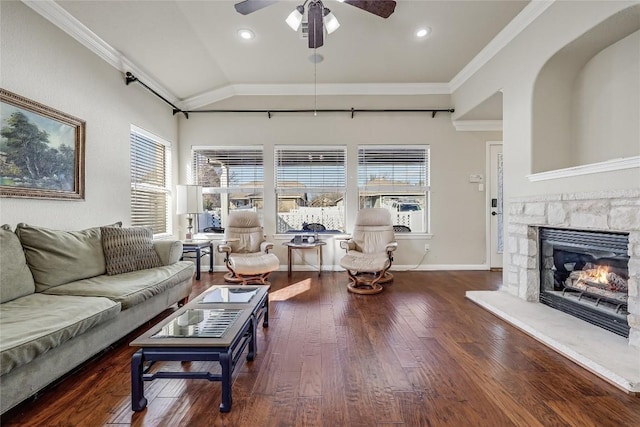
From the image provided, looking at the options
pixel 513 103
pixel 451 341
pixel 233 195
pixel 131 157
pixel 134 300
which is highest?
pixel 513 103

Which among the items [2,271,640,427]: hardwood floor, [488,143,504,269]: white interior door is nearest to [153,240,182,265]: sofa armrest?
[2,271,640,427]: hardwood floor

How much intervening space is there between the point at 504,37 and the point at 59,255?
15.8 ft

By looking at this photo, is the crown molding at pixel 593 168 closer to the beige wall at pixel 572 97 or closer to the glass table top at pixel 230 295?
the beige wall at pixel 572 97

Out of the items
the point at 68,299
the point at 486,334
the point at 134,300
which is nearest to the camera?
the point at 68,299

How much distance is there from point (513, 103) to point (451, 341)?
260cm

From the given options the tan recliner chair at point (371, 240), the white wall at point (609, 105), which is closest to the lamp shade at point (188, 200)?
the tan recliner chair at point (371, 240)

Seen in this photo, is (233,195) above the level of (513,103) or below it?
below

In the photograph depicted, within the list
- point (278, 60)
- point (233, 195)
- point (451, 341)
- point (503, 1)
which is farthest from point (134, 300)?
point (503, 1)

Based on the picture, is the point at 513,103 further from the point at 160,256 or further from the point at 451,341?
the point at 160,256

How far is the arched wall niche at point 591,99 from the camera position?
230 centimetres

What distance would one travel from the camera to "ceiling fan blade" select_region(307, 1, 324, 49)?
219cm

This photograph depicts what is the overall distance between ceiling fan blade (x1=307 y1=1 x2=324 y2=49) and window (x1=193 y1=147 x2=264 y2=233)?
2368mm

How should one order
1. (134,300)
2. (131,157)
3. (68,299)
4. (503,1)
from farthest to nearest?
(131,157), (503,1), (134,300), (68,299)

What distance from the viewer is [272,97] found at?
4.46m
